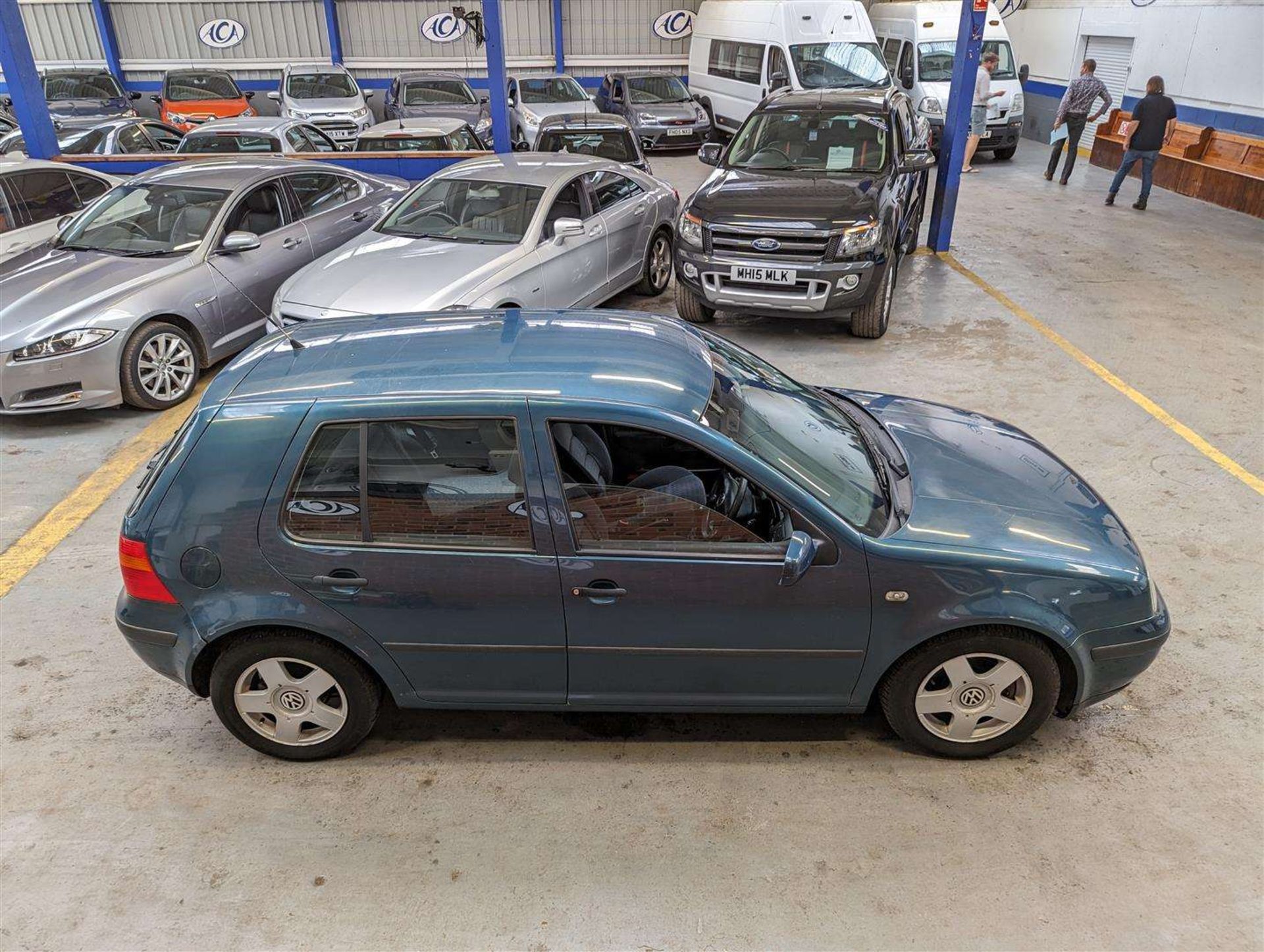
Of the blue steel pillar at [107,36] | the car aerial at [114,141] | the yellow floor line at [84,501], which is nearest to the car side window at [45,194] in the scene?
the car aerial at [114,141]

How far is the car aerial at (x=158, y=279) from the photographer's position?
5.93 m

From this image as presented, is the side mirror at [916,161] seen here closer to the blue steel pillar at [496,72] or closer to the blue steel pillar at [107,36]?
the blue steel pillar at [496,72]

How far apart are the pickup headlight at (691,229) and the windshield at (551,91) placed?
10158 mm

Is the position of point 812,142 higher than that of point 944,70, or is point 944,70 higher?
point 944,70

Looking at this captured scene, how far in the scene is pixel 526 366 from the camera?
10.3 ft

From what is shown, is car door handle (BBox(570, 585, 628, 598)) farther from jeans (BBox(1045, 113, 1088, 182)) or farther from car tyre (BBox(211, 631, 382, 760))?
jeans (BBox(1045, 113, 1088, 182))

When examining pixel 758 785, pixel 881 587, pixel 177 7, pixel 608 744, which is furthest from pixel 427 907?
pixel 177 7

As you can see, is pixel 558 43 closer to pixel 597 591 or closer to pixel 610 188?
pixel 610 188

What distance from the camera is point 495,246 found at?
6.68 m

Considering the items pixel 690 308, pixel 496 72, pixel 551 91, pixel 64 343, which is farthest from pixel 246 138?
pixel 551 91

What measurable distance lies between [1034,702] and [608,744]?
1588 millimetres

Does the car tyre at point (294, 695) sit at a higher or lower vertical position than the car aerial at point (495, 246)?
lower

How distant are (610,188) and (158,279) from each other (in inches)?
147

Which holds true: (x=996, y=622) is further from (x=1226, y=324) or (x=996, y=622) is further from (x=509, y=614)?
(x=1226, y=324)
